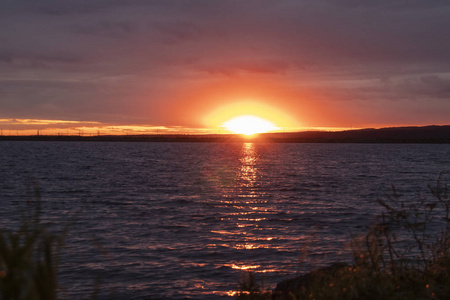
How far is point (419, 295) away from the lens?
5363 millimetres

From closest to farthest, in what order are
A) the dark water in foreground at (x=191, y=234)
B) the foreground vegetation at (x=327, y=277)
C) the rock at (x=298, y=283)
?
the foreground vegetation at (x=327, y=277)
the rock at (x=298, y=283)
the dark water in foreground at (x=191, y=234)

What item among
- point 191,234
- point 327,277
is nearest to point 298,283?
point 327,277

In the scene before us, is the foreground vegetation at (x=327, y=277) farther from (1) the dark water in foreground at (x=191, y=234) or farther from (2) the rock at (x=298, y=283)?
(1) the dark water in foreground at (x=191, y=234)

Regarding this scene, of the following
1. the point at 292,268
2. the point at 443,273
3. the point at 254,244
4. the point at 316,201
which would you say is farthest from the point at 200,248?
the point at 316,201

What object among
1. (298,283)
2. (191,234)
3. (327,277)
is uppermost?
(327,277)

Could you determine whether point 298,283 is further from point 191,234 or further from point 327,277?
point 191,234

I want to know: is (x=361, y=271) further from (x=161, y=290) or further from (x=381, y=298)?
(x=161, y=290)

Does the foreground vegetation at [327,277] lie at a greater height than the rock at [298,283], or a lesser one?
greater

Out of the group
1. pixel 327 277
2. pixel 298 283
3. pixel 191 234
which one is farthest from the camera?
pixel 191 234

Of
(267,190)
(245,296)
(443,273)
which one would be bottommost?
(267,190)

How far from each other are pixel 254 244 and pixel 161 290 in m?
5.52

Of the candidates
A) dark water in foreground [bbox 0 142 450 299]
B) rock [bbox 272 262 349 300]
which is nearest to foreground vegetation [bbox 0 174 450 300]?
rock [bbox 272 262 349 300]

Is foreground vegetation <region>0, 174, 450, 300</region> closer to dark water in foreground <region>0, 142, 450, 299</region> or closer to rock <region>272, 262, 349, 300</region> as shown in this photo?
rock <region>272, 262, 349, 300</region>

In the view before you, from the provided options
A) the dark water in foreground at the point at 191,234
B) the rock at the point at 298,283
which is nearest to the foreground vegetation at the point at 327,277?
the rock at the point at 298,283
